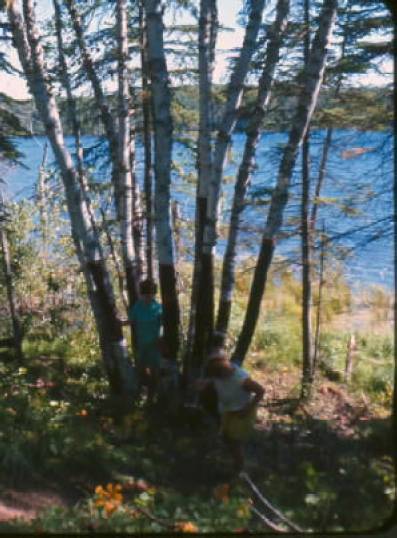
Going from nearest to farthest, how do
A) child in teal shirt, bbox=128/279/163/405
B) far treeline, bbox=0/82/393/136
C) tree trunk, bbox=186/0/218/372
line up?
far treeline, bbox=0/82/393/136 < child in teal shirt, bbox=128/279/163/405 < tree trunk, bbox=186/0/218/372

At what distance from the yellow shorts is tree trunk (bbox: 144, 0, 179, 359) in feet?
4.08

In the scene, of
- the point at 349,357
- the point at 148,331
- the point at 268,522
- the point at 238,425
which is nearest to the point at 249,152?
the point at 148,331

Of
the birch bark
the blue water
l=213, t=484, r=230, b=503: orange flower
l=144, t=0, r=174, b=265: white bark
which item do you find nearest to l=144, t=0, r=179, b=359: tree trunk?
l=144, t=0, r=174, b=265: white bark

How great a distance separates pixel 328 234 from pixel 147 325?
1341 millimetres

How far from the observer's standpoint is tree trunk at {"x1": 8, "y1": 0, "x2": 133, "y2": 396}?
12.7ft

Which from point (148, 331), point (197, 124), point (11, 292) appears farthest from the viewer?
point (11, 292)

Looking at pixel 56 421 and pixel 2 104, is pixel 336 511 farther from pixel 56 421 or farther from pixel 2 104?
pixel 2 104

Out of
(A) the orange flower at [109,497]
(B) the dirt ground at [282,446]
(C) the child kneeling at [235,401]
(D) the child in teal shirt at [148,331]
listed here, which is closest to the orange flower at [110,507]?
(A) the orange flower at [109,497]

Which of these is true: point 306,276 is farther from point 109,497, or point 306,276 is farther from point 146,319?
point 109,497

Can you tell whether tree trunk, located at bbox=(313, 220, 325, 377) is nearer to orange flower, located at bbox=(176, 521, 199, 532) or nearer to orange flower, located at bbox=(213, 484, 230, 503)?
orange flower, located at bbox=(213, 484, 230, 503)

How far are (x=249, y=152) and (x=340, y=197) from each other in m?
1.09

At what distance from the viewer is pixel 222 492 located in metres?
2.50

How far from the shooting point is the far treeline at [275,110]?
342cm

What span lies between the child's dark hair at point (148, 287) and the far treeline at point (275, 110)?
1253 millimetres
